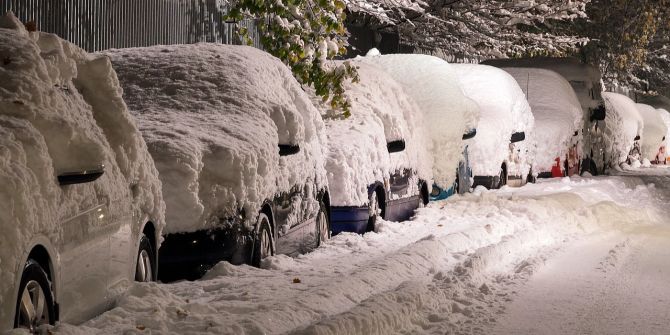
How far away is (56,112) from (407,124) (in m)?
9.13

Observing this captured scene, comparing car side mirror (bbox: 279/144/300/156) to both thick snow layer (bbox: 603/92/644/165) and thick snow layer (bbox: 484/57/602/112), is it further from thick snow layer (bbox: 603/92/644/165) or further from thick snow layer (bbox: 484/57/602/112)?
thick snow layer (bbox: 603/92/644/165)

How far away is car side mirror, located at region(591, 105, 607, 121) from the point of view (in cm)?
2734

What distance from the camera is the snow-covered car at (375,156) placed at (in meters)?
12.7

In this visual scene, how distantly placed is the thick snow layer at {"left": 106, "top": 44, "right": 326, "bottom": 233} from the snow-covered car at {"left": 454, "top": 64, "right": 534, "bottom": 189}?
812 cm

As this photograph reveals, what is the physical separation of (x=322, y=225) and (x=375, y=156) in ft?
5.24

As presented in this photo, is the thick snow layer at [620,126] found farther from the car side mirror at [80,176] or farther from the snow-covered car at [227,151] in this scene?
the car side mirror at [80,176]

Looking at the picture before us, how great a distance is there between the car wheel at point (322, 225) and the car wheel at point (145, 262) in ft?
12.0

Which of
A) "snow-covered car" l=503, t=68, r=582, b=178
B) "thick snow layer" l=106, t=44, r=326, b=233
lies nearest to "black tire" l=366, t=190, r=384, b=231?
"thick snow layer" l=106, t=44, r=326, b=233

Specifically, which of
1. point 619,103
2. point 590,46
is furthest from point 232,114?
point 590,46

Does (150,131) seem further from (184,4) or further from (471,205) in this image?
(184,4)

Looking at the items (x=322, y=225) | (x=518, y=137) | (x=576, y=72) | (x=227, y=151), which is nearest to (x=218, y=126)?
(x=227, y=151)

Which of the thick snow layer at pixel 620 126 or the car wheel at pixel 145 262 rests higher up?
the car wheel at pixel 145 262

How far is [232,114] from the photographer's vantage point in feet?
32.8

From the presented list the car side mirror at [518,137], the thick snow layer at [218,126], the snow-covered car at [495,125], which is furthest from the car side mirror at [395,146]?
the car side mirror at [518,137]
